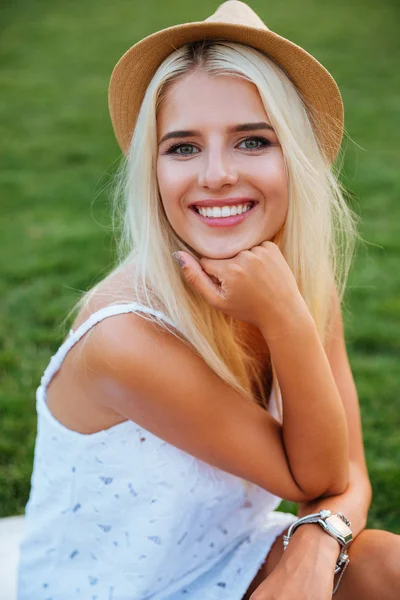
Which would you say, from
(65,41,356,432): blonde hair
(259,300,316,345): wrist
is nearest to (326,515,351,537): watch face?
(65,41,356,432): blonde hair

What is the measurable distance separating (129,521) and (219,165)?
42.2 inches

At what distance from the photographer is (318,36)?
1152 cm

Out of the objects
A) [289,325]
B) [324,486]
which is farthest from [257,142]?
→ [324,486]

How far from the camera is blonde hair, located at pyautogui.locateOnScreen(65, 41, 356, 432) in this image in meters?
2.22

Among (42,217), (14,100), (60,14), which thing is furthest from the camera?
(60,14)

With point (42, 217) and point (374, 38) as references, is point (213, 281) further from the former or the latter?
point (374, 38)

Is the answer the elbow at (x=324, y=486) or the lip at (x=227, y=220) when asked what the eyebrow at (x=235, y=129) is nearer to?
the lip at (x=227, y=220)

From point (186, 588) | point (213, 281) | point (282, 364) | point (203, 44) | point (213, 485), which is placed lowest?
point (186, 588)

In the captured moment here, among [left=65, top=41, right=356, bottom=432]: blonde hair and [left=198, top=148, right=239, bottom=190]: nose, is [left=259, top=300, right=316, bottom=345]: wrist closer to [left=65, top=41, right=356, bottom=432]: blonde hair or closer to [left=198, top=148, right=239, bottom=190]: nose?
[left=65, top=41, right=356, bottom=432]: blonde hair

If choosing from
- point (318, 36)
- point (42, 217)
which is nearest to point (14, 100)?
point (42, 217)

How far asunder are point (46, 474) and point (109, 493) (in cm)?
23

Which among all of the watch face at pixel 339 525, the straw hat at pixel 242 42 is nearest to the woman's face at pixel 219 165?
the straw hat at pixel 242 42

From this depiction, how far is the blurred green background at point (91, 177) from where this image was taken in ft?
13.4

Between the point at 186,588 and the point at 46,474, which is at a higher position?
the point at 46,474
